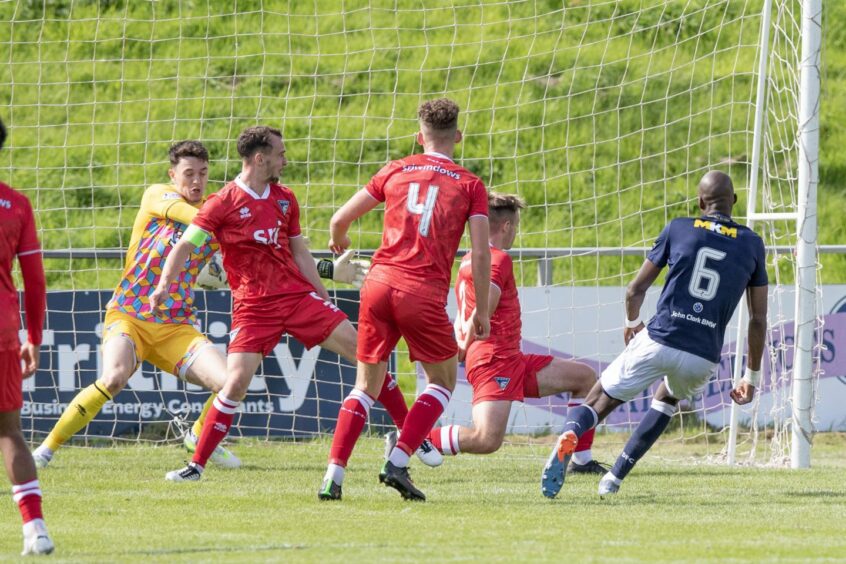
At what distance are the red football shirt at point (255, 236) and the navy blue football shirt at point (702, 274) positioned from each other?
232 cm

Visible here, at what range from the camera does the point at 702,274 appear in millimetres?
7266

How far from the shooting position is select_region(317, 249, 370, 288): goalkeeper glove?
360 inches

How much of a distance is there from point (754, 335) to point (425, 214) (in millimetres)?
1976

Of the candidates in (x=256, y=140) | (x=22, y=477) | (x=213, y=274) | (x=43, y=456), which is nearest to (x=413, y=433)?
(x=256, y=140)

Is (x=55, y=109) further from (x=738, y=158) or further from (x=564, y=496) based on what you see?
(x=564, y=496)

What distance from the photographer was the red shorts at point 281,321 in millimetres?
8172

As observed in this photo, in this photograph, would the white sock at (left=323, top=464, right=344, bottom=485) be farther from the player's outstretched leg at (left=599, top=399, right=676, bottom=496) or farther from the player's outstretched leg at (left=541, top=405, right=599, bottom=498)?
the player's outstretched leg at (left=599, top=399, right=676, bottom=496)

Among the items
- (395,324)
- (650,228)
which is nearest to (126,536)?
(395,324)

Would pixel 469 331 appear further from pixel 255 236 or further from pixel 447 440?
pixel 255 236

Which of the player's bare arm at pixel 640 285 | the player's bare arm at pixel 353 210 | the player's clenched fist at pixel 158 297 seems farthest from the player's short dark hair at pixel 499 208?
the player's clenched fist at pixel 158 297

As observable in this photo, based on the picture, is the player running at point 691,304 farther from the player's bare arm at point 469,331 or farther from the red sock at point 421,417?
the player's bare arm at point 469,331

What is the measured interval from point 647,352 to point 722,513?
972 mm

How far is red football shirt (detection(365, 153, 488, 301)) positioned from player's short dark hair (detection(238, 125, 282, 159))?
120 cm

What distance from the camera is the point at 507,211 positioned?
8.47 m
